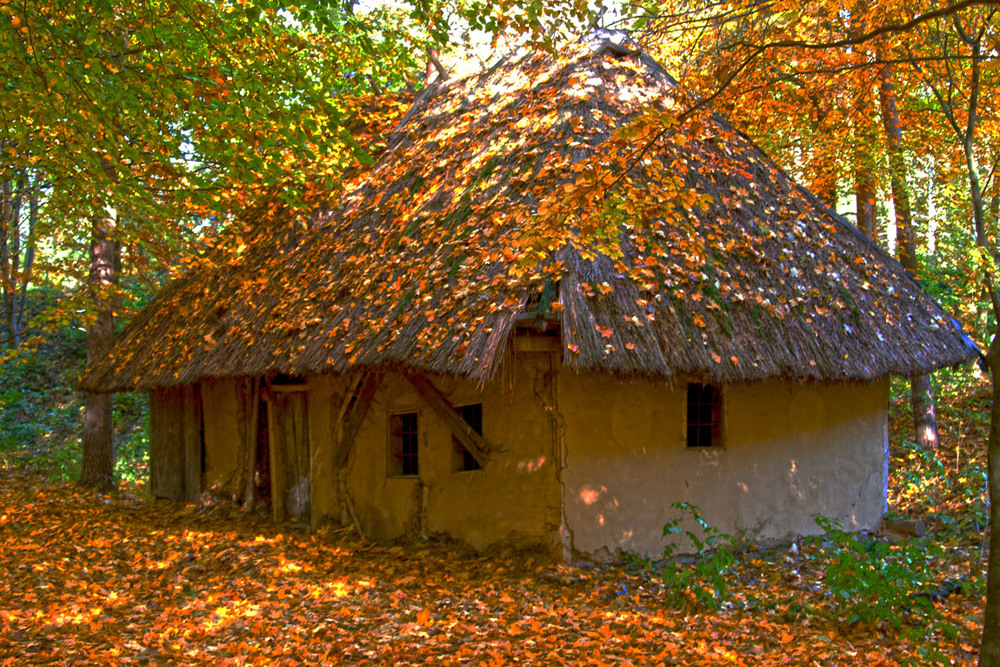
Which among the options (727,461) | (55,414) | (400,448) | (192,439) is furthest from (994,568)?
(55,414)

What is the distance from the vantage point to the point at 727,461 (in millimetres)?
8492

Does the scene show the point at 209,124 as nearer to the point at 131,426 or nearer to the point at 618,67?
the point at 618,67

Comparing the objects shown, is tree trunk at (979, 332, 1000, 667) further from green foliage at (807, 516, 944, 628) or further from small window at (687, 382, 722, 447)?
small window at (687, 382, 722, 447)

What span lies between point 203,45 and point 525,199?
3.95m

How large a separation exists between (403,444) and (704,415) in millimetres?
3350

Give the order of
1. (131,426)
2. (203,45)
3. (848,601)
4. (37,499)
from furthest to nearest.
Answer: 1. (131,426)
2. (37,499)
3. (203,45)
4. (848,601)

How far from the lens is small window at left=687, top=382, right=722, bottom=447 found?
28.5 feet

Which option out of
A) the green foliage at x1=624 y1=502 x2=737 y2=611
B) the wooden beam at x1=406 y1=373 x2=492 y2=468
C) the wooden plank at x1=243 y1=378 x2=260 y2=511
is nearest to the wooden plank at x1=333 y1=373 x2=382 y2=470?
the wooden beam at x1=406 y1=373 x2=492 y2=468

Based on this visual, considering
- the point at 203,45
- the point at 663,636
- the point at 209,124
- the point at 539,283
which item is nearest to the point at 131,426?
the point at 203,45

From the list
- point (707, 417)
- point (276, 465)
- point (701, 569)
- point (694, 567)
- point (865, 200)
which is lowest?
point (694, 567)

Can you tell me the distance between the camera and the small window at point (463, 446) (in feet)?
28.0

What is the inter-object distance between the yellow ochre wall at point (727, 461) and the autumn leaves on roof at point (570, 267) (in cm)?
89

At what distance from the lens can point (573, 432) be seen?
760cm

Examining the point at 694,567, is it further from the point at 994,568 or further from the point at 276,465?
the point at 276,465
